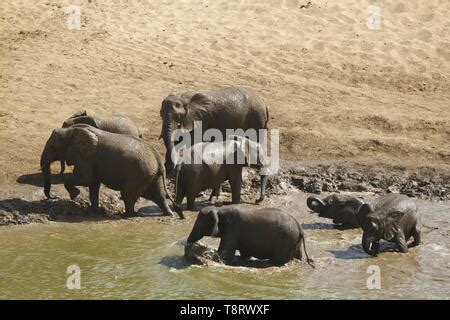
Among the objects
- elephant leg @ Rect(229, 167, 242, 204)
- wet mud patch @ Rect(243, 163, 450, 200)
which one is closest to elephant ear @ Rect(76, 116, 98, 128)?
elephant leg @ Rect(229, 167, 242, 204)

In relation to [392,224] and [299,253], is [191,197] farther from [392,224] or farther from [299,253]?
[392,224]

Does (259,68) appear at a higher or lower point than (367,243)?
higher

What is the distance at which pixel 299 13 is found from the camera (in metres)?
23.0

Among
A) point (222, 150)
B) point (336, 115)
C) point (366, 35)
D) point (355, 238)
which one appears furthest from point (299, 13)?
point (355, 238)

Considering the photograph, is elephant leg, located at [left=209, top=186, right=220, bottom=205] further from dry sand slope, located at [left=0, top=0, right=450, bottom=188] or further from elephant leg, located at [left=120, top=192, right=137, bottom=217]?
dry sand slope, located at [left=0, top=0, right=450, bottom=188]

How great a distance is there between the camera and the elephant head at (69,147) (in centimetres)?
1389

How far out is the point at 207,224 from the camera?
460 inches

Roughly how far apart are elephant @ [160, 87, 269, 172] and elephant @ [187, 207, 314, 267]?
11.5 feet

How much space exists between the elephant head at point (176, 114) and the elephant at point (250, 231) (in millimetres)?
3495

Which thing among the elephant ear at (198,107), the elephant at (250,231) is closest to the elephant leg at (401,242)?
the elephant at (250,231)

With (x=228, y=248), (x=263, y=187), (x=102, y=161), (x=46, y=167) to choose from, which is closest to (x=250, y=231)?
(x=228, y=248)

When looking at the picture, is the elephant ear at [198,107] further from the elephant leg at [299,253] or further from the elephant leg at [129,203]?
the elephant leg at [299,253]

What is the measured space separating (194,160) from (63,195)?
81.3 inches

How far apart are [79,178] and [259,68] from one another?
7.60 meters
